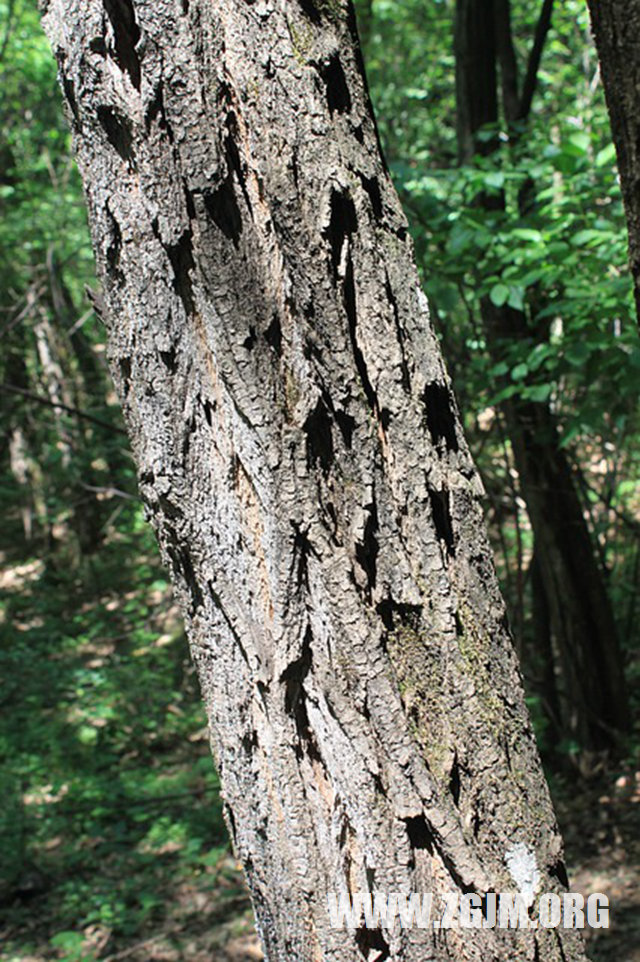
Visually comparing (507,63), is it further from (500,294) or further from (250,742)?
(250,742)

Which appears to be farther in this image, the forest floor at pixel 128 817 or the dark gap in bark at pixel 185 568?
the forest floor at pixel 128 817

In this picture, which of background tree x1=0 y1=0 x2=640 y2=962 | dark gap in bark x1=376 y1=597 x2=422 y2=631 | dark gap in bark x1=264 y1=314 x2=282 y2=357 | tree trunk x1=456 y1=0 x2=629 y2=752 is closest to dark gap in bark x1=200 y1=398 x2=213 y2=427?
dark gap in bark x1=264 y1=314 x2=282 y2=357

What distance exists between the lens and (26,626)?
1016 cm

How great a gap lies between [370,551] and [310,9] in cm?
70

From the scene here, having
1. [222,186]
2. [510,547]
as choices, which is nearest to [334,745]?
[222,186]

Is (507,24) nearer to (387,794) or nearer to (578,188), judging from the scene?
(578,188)

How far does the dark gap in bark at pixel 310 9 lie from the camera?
1069mm

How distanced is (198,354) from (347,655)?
440mm

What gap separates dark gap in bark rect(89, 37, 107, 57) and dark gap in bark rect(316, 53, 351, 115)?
28 centimetres

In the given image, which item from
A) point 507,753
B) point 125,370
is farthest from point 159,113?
point 507,753

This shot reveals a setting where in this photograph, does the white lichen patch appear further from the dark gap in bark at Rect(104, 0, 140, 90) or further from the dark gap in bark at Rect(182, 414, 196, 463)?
the dark gap in bark at Rect(104, 0, 140, 90)

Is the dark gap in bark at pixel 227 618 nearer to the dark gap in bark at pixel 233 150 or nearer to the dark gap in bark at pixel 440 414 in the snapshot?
the dark gap in bark at pixel 440 414

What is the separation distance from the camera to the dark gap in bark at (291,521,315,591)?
3.52ft

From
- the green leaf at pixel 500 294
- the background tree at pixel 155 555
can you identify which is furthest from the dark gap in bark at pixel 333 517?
the green leaf at pixel 500 294
